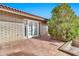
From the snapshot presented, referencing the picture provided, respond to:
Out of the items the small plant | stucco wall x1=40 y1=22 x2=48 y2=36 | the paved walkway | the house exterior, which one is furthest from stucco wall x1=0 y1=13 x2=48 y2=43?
stucco wall x1=40 y1=22 x2=48 y2=36

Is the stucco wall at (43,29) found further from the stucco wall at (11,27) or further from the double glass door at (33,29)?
the stucco wall at (11,27)

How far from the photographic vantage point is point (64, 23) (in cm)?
1134

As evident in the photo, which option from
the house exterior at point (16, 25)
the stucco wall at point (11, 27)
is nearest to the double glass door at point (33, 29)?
the house exterior at point (16, 25)

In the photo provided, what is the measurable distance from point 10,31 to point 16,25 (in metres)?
0.87

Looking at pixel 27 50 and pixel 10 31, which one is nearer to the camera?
pixel 27 50

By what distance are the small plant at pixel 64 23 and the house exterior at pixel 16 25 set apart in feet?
5.85

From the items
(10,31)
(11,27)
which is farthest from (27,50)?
(11,27)

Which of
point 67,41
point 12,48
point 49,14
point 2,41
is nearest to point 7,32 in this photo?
point 2,41

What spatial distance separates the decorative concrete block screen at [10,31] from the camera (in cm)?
964

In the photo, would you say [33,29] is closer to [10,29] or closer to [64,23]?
[64,23]

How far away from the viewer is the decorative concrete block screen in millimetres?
9641

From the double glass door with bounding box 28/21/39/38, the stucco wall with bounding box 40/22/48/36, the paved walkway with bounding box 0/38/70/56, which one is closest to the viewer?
the paved walkway with bounding box 0/38/70/56

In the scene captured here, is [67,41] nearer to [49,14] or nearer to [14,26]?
[49,14]

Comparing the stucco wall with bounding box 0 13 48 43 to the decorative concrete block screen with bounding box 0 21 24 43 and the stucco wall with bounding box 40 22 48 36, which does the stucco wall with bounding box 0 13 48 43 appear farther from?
the stucco wall with bounding box 40 22 48 36
